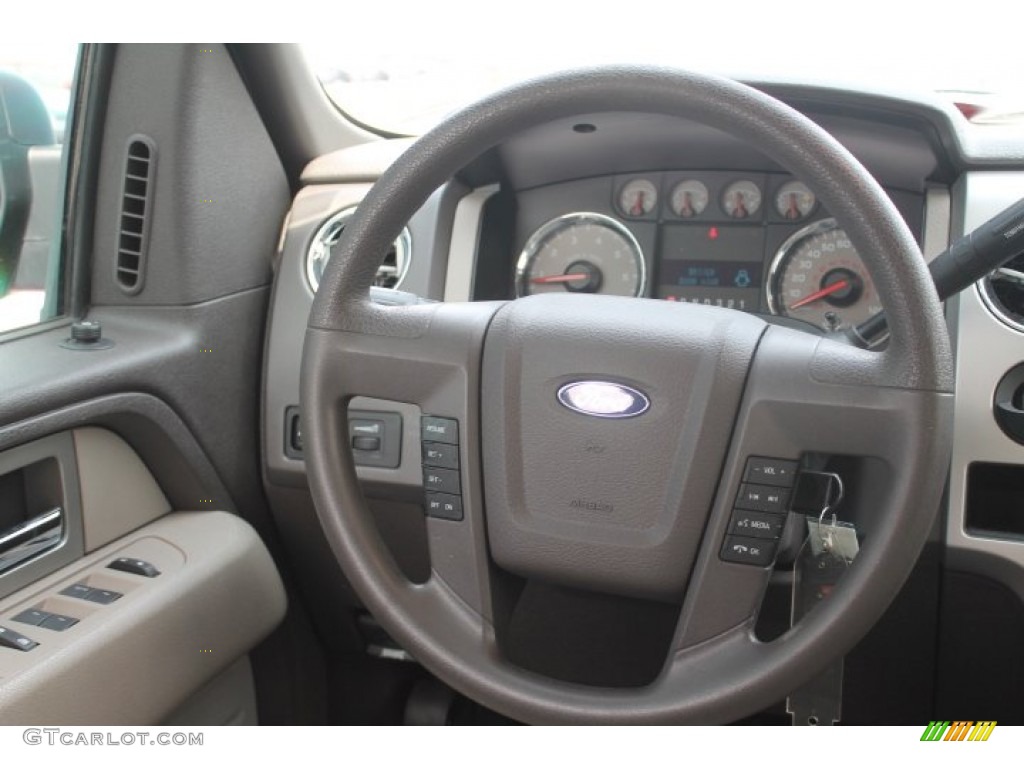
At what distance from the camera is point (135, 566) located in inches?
52.0

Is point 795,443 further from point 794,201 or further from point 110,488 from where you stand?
point 110,488

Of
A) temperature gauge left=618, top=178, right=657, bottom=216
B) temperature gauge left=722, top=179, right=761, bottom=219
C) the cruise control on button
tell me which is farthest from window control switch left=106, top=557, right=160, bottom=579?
temperature gauge left=722, top=179, right=761, bottom=219

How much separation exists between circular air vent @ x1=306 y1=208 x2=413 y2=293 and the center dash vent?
0.26 m

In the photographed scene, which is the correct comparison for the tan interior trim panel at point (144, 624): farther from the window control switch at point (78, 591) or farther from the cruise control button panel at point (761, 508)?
the cruise control button panel at point (761, 508)

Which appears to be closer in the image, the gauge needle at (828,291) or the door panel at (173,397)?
the door panel at (173,397)

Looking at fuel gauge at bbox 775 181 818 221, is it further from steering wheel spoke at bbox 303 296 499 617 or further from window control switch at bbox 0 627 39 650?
window control switch at bbox 0 627 39 650

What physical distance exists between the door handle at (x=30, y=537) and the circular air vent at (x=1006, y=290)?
4.12 feet

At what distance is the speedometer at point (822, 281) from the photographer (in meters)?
1.43

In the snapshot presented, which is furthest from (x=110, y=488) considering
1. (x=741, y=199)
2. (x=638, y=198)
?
(x=741, y=199)

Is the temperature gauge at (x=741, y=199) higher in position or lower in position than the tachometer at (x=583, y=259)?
higher

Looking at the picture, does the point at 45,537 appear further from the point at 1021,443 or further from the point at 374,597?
the point at 1021,443

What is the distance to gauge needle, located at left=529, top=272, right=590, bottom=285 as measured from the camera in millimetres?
1547

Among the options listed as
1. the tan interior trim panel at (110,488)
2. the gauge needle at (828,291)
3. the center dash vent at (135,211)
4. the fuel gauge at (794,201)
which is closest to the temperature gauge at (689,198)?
the fuel gauge at (794,201)

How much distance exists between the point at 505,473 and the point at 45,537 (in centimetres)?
66
